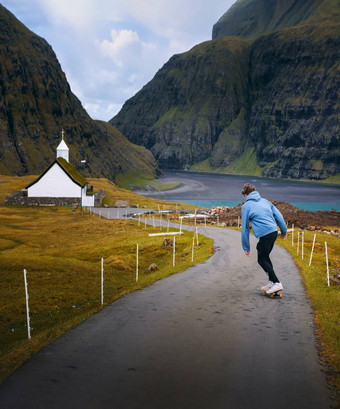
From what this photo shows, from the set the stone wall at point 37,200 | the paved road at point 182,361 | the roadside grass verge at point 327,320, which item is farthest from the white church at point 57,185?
the paved road at point 182,361

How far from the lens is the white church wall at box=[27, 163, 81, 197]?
84875mm

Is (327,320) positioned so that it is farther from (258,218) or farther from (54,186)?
(54,186)

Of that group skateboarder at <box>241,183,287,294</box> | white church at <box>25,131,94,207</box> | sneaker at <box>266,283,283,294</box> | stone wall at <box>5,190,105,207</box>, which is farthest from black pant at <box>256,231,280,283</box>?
stone wall at <box>5,190,105,207</box>

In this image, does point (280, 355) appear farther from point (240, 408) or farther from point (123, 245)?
point (123, 245)

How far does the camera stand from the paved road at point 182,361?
6.53 meters

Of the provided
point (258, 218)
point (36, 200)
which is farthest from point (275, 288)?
→ point (36, 200)

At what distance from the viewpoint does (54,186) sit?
3356 inches

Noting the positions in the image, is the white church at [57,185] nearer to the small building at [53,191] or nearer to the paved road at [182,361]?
the small building at [53,191]

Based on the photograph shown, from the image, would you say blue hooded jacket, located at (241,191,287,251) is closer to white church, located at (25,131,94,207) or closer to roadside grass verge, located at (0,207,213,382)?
roadside grass verge, located at (0,207,213,382)

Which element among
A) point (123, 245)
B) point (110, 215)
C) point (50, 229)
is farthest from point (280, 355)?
point (110, 215)

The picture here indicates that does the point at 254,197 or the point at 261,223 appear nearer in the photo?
the point at 261,223

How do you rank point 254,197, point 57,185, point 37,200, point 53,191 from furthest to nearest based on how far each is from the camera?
point 53,191, point 57,185, point 37,200, point 254,197

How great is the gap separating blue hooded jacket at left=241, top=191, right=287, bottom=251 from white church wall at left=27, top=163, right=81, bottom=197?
245ft

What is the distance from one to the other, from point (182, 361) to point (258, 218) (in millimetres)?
5868
